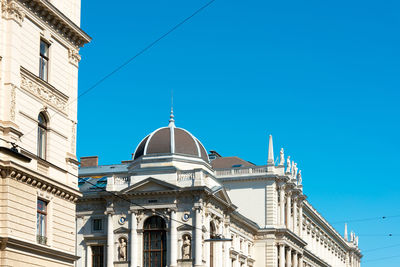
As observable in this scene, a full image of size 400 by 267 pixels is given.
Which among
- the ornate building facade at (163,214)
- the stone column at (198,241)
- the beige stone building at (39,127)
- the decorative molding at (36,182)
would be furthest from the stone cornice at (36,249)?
the stone column at (198,241)

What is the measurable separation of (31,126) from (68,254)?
6352mm

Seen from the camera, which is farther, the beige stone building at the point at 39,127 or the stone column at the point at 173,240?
the stone column at the point at 173,240

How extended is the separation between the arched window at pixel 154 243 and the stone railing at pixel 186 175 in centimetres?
391

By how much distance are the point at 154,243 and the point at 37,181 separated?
3492cm

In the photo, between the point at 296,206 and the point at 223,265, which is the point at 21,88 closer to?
the point at 223,265

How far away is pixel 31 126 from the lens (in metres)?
34.9

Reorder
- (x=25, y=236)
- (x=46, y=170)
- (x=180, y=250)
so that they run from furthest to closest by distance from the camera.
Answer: (x=180, y=250) → (x=46, y=170) → (x=25, y=236)

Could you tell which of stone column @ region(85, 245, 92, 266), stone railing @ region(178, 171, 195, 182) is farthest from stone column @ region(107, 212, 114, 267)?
stone railing @ region(178, 171, 195, 182)

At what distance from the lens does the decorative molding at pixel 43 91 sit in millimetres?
34562

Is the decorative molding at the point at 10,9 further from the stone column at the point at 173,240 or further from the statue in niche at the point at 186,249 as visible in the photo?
the statue in niche at the point at 186,249

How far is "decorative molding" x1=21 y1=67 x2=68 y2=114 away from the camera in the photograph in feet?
113

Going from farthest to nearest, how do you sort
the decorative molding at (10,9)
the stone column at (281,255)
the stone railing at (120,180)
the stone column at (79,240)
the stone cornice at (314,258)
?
the stone cornice at (314,258)
the stone column at (281,255)
the stone column at (79,240)
the stone railing at (120,180)
the decorative molding at (10,9)

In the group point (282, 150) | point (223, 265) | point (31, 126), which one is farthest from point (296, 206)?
point (31, 126)

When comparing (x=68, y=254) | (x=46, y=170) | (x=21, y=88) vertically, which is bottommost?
(x=68, y=254)
